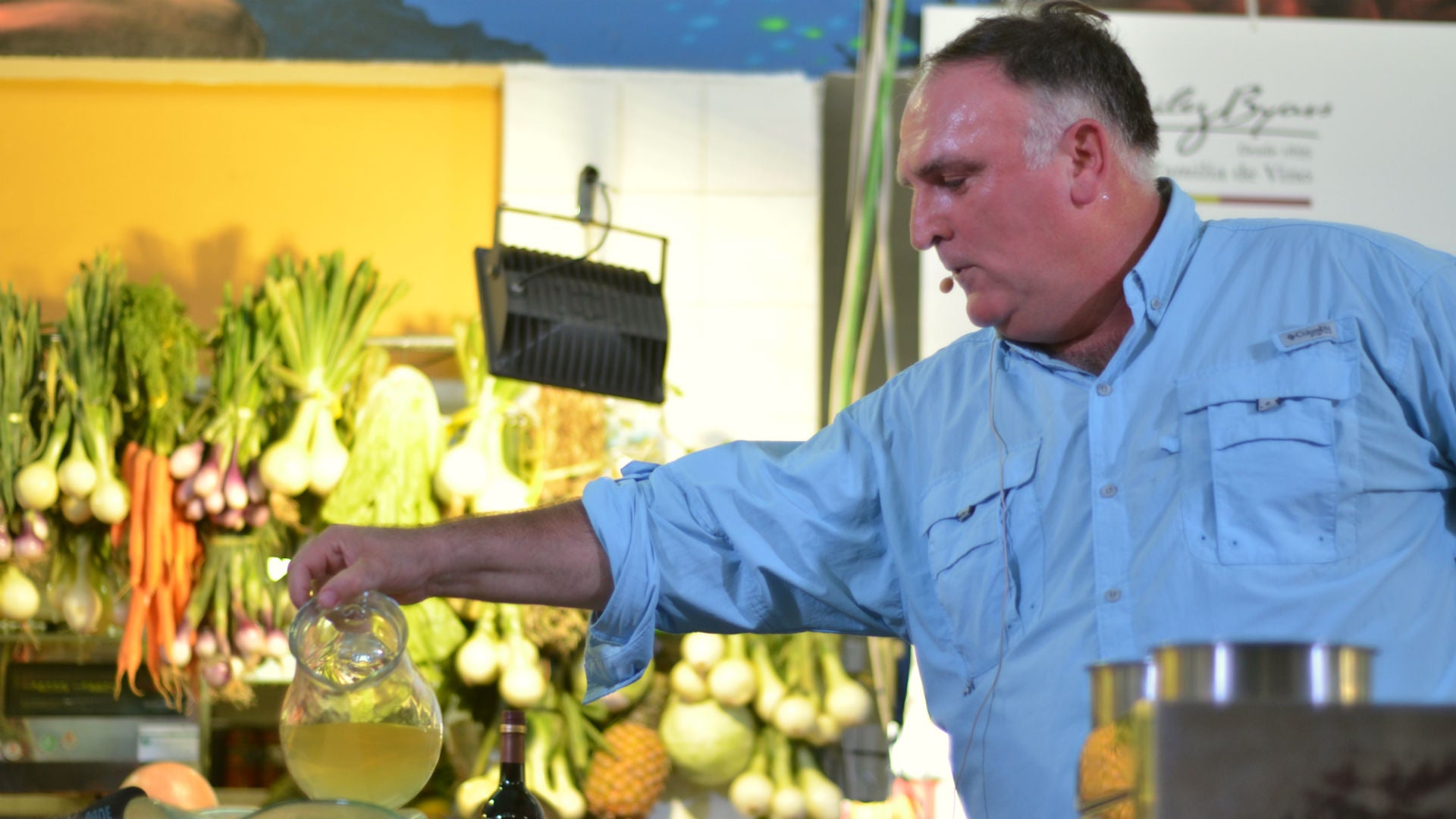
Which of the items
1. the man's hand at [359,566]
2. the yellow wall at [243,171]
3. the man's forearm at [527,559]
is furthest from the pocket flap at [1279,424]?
the yellow wall at [243,171]

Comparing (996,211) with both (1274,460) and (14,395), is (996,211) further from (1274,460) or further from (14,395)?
(14,395)

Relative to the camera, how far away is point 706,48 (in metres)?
3.35

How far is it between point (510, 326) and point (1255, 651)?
81.5 inches

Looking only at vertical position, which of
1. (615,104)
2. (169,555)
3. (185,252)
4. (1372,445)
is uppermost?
(615,104)

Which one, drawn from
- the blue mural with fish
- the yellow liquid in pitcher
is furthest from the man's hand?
the blue mural with fish

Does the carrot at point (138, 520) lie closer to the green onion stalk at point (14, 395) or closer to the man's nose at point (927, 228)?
the green onion stalk at point (14, 395)

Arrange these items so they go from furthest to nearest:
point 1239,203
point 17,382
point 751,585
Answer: point 1239,203
point 17,382
point 751,585

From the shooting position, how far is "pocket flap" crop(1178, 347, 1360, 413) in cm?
144

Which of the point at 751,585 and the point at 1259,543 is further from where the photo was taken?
the point at 751,585

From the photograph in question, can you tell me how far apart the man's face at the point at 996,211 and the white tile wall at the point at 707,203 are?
5.22ft

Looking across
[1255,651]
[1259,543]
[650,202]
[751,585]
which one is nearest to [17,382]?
[650,202]

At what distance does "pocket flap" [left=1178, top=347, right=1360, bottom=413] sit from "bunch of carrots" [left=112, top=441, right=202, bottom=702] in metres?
1.96

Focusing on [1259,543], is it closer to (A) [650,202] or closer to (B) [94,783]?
(A) [650,202]

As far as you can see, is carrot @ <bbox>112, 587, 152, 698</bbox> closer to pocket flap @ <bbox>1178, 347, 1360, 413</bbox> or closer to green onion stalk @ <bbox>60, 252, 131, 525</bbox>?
green onion stalk @ <bbox>60, 252, 131, 525</bbox>
